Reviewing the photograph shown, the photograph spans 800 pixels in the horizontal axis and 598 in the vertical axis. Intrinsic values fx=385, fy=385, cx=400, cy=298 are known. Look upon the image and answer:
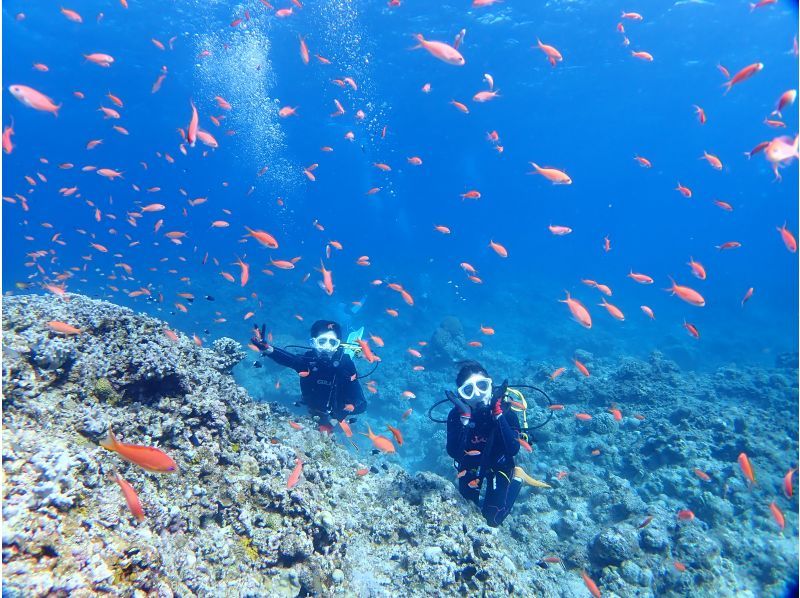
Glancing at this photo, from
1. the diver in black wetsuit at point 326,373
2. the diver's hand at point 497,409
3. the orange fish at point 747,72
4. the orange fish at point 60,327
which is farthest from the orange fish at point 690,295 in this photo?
the orange fish at point 60,327

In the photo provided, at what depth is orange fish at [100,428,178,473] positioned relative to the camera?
6.97ft

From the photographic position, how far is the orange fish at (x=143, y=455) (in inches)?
83.7

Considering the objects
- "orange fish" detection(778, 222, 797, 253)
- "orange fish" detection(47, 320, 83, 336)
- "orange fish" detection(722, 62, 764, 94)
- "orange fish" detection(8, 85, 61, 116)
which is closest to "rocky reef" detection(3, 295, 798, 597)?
"orange fish" detection(47, 320, 83, 336)

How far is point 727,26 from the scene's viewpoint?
2519cm

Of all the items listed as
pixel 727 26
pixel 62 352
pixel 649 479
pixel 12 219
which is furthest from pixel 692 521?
pixel 12 219

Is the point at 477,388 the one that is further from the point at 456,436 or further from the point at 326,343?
the point at 326,343

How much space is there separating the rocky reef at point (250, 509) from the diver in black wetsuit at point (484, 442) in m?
0.53

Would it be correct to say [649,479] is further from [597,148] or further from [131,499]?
[597,148]

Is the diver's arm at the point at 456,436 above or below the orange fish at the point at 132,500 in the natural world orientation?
above

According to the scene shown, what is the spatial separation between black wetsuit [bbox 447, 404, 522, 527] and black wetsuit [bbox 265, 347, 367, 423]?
228 centimetres

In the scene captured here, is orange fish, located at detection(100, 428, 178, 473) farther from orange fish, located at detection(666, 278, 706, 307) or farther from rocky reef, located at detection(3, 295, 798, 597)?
orange fish, located at detection(666, 278, 706, 307)

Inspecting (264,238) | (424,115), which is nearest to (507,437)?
(264,238)

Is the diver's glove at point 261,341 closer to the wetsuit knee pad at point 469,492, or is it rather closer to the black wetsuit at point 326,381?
the black wetsuit at point 326,381

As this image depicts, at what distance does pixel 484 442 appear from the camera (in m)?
5.31
